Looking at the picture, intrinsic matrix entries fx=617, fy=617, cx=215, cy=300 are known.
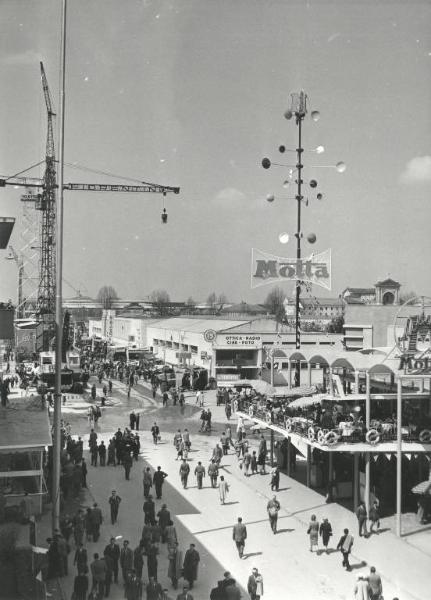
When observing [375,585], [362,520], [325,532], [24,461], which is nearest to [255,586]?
[375,585]

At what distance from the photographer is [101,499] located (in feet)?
70.2

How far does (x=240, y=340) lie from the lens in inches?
2203

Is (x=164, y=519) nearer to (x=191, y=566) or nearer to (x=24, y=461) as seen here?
(x=191, y=566)

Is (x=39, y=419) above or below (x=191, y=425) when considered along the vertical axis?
above

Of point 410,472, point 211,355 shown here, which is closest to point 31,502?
point 410,472

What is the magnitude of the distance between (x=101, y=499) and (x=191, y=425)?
15822mm

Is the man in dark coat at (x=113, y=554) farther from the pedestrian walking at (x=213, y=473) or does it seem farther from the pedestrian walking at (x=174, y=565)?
the pedestrian walking at (x=213, y=473)

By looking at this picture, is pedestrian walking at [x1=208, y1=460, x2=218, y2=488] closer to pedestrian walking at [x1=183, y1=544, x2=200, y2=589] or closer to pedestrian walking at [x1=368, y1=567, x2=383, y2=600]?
pedestrian walking at [x1=183, y1=544, x2=200, y2=589]

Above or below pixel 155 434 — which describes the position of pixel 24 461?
above

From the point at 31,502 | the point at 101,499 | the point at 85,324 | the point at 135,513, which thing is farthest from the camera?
the point at 85,324

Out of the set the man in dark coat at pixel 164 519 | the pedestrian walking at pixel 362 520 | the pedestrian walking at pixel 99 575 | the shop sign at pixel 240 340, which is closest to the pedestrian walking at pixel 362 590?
the pedestrian walking at pixel 362 520

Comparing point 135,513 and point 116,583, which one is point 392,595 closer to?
point 116,583

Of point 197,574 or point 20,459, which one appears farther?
point 20,459

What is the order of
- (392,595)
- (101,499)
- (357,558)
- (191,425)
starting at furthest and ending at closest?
1. (191,425)
2. (101,499)
3. (357,558)
4. (392,595)
